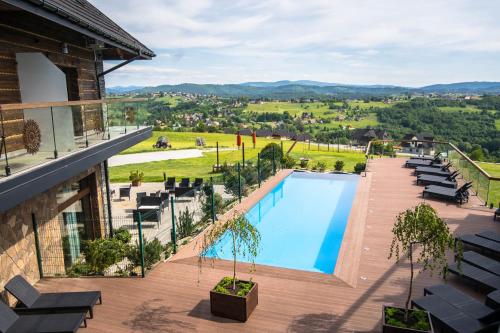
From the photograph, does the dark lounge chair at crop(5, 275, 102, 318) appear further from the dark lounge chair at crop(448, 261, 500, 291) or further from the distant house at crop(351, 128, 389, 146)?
the distant house at crop(351, 128, 389, 146)

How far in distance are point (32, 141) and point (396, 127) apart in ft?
431

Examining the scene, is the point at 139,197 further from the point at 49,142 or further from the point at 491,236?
the point at 491,236

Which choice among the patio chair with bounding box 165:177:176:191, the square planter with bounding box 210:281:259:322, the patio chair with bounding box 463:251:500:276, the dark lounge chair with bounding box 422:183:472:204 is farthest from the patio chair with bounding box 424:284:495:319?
the patio chair with bounding box 165:177:176:191

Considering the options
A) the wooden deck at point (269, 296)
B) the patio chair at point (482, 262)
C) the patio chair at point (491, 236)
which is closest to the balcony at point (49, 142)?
the wooden deck at point (269, 296)

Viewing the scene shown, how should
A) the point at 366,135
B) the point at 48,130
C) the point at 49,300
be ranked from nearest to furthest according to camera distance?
the point at 49,300 → the point at 48,130 → the point at 366,135

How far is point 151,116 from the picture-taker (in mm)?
14664

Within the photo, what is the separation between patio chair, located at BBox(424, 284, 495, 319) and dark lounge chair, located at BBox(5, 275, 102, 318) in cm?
655

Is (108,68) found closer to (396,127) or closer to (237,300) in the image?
(237,300)

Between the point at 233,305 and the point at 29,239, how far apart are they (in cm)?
517

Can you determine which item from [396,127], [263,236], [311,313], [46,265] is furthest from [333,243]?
[396,127]

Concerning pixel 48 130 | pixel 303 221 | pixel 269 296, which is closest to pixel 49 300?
pixel 48 130

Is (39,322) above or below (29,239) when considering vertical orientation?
below

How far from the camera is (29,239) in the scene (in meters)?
8.62

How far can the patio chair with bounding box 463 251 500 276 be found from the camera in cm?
817
